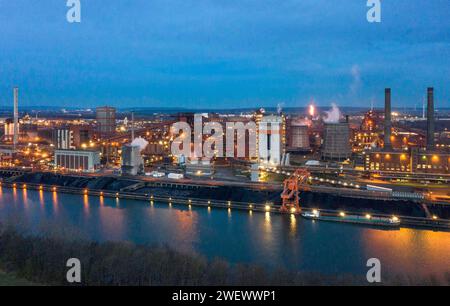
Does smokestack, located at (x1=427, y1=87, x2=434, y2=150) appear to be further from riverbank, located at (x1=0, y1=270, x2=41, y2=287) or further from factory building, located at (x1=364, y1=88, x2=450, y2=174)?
riverbank, located at (x1=0, y1=270, x2=41, y2=287)

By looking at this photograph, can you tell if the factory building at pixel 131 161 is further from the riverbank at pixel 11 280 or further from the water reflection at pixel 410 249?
the riverbank at pixel 11 280

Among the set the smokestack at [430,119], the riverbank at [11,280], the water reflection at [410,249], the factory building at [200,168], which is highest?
the smokestack at [430,119]

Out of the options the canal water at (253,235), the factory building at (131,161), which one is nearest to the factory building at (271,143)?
the factory building at (131,161)

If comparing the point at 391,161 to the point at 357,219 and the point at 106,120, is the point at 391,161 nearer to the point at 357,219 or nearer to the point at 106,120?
the point at 357,219

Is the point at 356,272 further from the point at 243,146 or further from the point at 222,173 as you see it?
the point at 243,146

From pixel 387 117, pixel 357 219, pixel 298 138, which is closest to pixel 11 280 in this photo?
pixel 357 219
